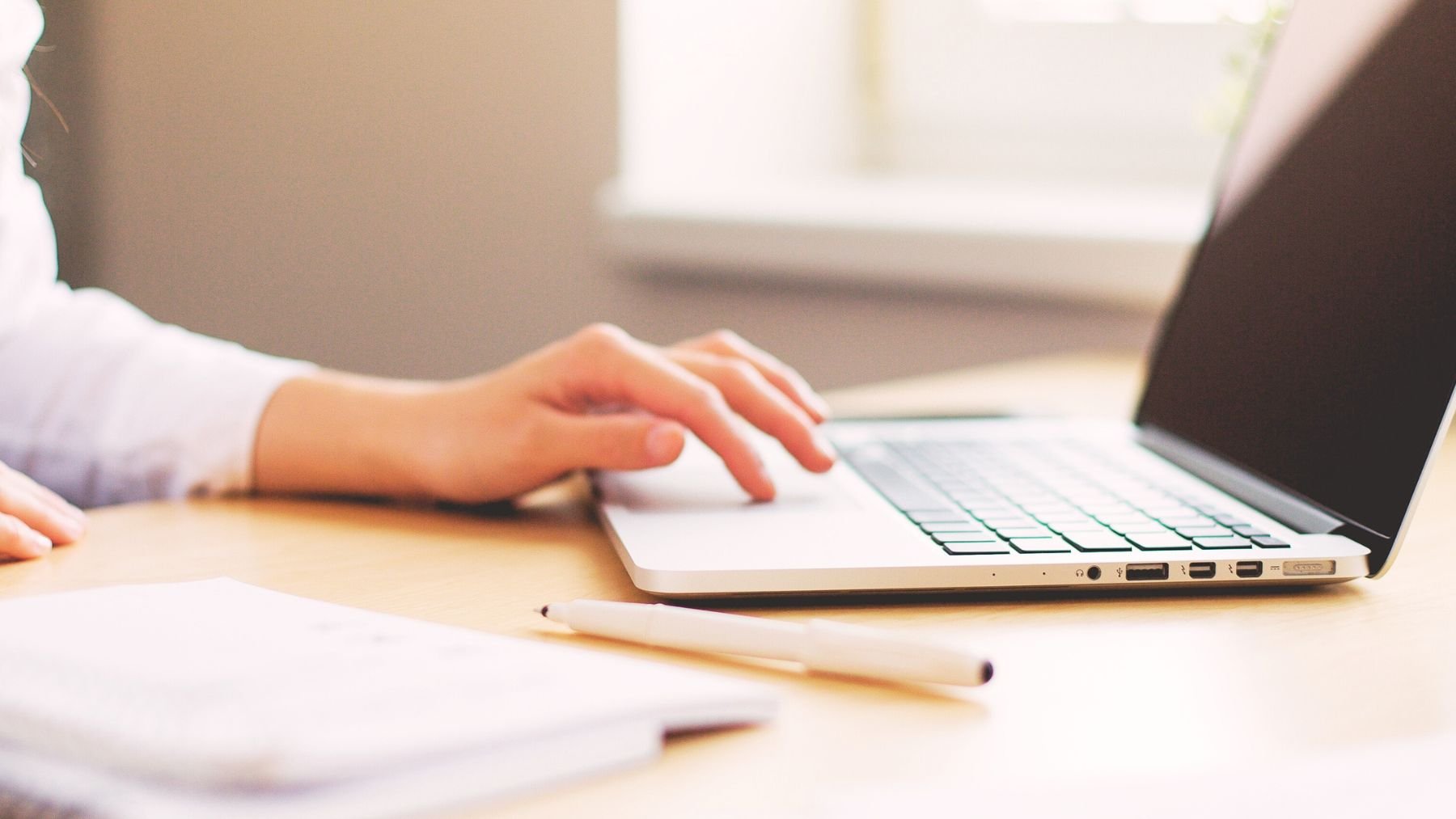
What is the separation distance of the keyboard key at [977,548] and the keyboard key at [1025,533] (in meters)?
0.01

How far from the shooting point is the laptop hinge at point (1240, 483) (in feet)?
1.82

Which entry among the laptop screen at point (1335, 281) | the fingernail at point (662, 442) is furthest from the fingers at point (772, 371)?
the laptop screen at point (1335, 281)

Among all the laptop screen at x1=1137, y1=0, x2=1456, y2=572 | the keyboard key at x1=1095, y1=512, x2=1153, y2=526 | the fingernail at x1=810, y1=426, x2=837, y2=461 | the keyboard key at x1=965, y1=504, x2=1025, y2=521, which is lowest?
the keyboard key at x1=965, y1=504, x2=1025, y2=521

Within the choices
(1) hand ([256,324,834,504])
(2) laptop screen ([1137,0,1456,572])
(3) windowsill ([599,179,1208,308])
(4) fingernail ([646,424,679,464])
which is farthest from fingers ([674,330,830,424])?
(3) windowsill ([599,179,1208,308])

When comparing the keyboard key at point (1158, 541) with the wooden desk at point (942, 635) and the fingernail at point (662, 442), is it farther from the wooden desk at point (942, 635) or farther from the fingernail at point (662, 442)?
the fingernail at point (662, 442)

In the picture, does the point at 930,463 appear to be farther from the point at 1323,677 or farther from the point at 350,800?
the point at 350,800

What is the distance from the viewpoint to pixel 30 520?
569 millimetres

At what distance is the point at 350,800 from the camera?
284 mm

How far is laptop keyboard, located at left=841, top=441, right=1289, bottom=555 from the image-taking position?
526 mm

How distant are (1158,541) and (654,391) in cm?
23

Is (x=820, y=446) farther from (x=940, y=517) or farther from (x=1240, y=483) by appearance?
(x=1240, y=483)

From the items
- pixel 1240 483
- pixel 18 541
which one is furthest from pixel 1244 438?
pixel 18 541

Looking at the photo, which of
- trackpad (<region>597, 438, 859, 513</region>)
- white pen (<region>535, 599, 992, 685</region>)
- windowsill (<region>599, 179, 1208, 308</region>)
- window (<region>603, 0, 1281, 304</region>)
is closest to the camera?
white pen (<region>535, 599, 992, 685</region>)

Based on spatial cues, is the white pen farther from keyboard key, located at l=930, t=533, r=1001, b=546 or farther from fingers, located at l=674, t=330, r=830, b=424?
fingers, located at l=674, t=330, r=830, b=424
